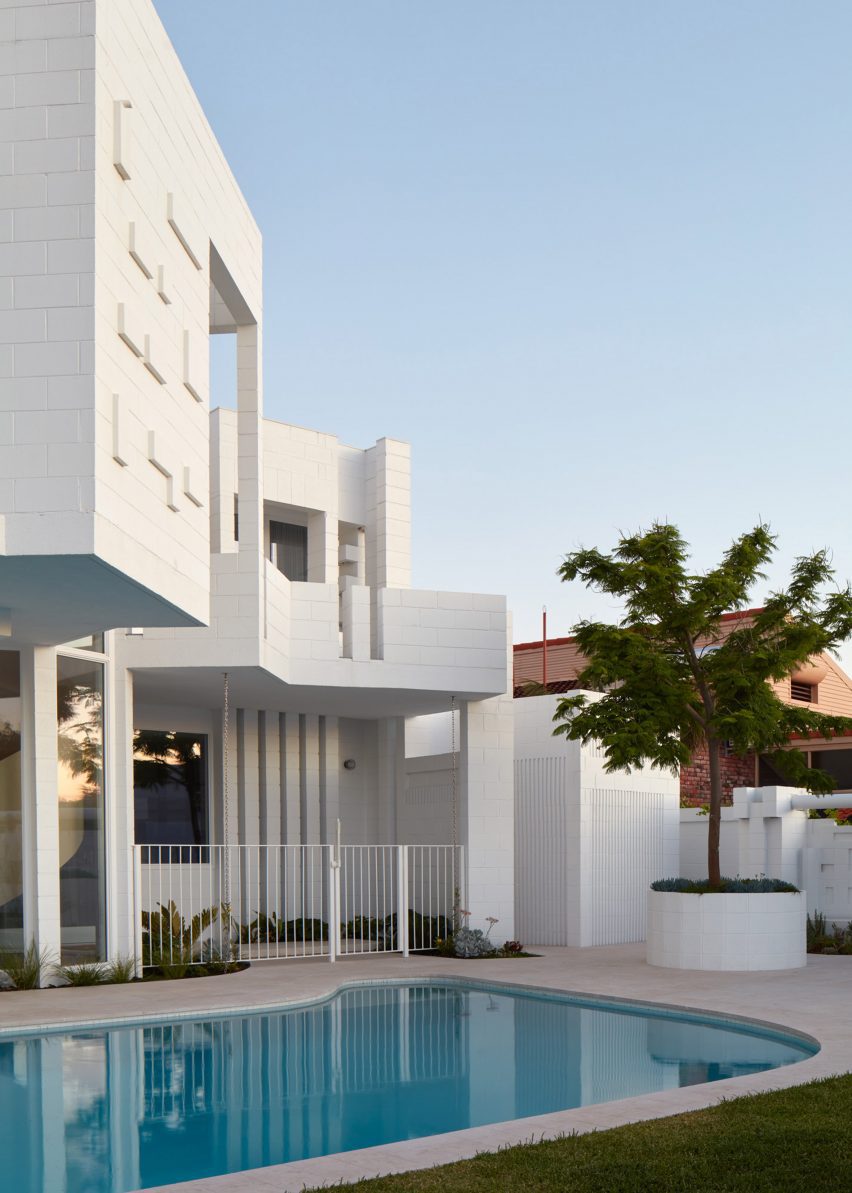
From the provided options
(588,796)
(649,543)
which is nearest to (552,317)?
(649,543)

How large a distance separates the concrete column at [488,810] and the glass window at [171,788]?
4.01 m

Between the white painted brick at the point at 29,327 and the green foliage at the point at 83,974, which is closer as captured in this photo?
the white painted brick at the point at 29,327

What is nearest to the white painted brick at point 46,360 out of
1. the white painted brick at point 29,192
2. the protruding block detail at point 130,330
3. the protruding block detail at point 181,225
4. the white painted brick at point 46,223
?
the protruding block detail at point 130,330

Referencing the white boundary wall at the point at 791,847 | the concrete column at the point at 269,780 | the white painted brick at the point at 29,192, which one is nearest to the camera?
the white painted brick at the point at 29,192

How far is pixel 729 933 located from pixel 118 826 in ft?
24.3

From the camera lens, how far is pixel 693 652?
54.5 ft

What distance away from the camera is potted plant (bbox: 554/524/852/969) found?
52.2 feet

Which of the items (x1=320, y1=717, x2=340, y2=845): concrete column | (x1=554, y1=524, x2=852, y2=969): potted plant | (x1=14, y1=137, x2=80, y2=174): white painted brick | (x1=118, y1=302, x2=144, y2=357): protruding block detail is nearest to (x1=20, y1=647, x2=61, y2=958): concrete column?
(x1=118, y1=302, x2=144, y2=357): protruding block detail

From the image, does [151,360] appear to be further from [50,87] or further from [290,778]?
[290,778]

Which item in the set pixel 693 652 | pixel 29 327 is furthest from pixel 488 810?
pixel 29 327

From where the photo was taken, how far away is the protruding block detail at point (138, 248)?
1064 centimetres

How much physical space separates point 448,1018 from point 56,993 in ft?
13.6

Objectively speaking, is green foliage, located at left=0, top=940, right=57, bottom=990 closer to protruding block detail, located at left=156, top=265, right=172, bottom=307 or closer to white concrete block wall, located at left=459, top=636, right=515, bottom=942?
white concrete block wall, located at left=459, top=636, right=515, bottom=942

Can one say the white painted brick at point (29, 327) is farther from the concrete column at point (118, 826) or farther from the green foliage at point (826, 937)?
the green foliage at point (826, 937)
